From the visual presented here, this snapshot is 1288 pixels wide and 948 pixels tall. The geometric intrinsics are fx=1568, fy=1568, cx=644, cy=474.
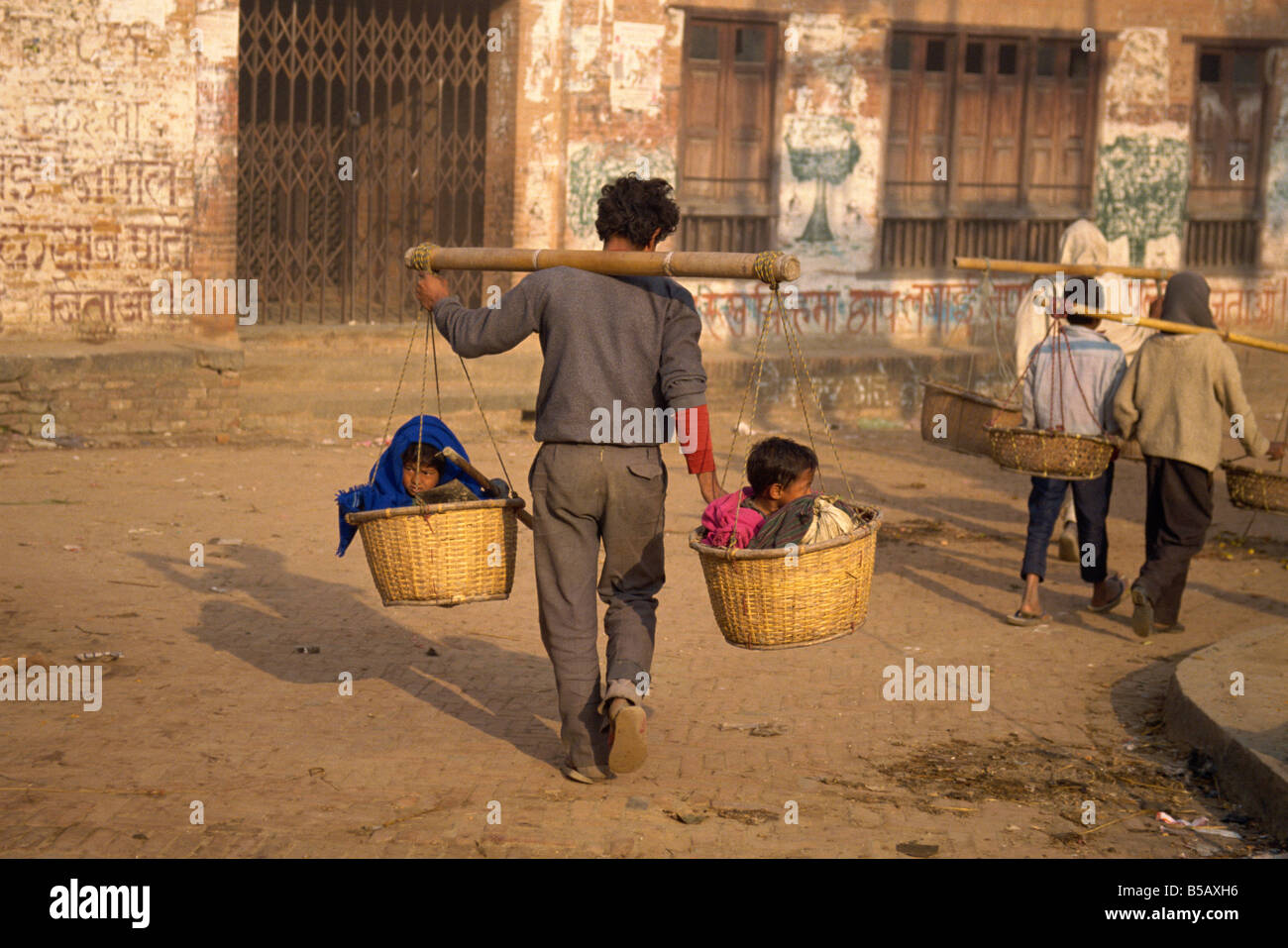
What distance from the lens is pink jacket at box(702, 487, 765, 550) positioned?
507 cm

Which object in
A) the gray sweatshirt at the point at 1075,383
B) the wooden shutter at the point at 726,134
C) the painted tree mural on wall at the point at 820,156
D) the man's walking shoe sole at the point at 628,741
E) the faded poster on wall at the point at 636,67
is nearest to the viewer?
the man's walking shoe sole at the point at 628,741

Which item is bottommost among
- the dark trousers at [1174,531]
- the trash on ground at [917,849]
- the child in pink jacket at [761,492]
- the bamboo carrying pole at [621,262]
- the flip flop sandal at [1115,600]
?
the trash on ground at [917,849]

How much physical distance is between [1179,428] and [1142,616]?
952mm

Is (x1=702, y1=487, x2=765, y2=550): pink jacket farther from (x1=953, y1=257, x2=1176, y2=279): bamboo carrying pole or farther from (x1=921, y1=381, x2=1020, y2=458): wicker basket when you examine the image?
(x1=921, y1=381, x2=1020, y2=458): wicker basket

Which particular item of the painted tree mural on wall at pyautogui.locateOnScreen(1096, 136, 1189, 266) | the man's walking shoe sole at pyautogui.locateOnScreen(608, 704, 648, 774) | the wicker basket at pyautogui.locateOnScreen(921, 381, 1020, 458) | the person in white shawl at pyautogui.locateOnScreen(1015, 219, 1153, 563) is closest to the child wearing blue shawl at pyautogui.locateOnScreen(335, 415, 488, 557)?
the man's walking shoe sole at pyautogui.locateOnScreen(608, 704, 648, 774)

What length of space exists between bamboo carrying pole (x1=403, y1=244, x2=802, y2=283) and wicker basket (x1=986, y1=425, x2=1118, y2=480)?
303 centimetres

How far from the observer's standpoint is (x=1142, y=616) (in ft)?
24.7

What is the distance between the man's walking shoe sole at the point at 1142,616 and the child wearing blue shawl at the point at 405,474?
348cm

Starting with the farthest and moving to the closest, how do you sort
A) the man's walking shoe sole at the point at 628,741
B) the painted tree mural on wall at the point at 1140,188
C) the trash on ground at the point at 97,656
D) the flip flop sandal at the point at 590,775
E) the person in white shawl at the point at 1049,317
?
the painted tree mural on wall at the point at 1140,188 → the person in white shawl at the point at 1049,317 → the trash on ground at the point at 97,656 → the flip flop sandal at the point at 590,775 → the man's walking shoe sole at the point at 628,741

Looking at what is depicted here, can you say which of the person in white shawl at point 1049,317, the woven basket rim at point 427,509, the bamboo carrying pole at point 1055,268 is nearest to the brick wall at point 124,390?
the person in white shawl at point 1049,317

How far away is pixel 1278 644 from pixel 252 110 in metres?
9.69

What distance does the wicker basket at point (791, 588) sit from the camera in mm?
4824

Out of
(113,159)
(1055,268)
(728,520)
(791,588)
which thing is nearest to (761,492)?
(728,520)

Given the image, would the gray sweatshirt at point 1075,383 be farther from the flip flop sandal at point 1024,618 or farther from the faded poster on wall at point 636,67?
the faded poster on wall at point 636,67
